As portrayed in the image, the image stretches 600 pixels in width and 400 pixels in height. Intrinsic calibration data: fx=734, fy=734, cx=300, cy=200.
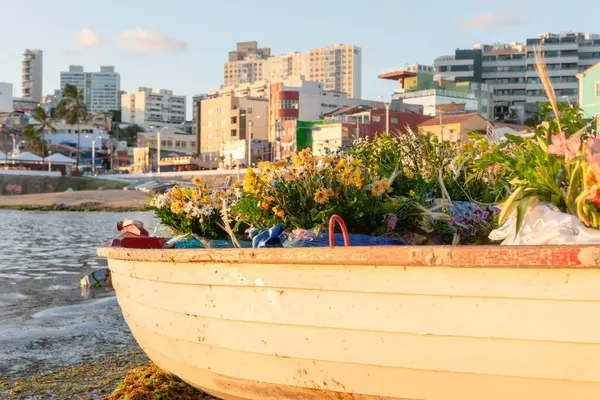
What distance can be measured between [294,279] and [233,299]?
0.55 m

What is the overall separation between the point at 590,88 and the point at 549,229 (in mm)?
49566

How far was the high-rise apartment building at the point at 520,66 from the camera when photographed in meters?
123

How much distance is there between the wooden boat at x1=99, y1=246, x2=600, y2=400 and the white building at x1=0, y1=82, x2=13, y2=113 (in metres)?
156

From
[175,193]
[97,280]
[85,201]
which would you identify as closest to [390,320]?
[175,193]

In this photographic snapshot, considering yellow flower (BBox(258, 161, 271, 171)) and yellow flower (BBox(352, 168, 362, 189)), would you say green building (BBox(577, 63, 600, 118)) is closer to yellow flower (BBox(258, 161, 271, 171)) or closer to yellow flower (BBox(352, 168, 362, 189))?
yellow flower (BBox(258, 161, 271, 171))

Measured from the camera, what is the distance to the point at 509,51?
129 meters

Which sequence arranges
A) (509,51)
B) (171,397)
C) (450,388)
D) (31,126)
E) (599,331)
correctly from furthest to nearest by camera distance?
(509,51) < (31,126) < (171,397) < (450,388) < (599,331)

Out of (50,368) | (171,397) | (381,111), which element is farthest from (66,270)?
(381,111)

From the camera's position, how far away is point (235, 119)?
105875 millimetres

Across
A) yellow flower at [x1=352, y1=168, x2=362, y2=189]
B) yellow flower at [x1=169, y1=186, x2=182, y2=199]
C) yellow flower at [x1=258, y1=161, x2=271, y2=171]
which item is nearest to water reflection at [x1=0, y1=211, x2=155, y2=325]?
yellow flower at [x1=169, y1=186, x2=182, y2=199]

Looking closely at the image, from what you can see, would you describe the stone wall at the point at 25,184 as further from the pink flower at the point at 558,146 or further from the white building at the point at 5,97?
the pink flower at the point at 558,146

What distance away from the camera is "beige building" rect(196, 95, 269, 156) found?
105m

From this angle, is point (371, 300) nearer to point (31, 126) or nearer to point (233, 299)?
point (233, 299)

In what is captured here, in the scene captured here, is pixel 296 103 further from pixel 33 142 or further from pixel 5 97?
pixel 5 97
